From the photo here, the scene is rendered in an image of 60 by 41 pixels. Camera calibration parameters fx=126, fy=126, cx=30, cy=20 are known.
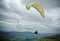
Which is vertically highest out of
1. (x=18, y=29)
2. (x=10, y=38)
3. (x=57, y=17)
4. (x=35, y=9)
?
(x=35, y=9)

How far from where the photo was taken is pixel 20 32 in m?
2.40

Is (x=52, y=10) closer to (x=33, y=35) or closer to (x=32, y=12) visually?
(x=32, y=12)

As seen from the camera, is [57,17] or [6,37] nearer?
[6,37]

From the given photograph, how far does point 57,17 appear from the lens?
254 cm

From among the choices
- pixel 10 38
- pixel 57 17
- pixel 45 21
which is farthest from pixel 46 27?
pixel 10 38

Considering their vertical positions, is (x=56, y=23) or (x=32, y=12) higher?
(x=32, y=12)

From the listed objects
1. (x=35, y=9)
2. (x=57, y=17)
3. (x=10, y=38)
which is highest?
(x=35, y=9)

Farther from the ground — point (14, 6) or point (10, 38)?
point (14, 6)

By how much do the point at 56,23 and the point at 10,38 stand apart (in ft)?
3.14

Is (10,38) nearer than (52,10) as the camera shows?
Yes

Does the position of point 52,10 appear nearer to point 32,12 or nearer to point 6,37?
point 32,12

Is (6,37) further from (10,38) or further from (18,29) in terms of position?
(18,29)

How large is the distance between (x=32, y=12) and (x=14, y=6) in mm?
368

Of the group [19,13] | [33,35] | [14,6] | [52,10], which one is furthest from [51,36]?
[14,6]
